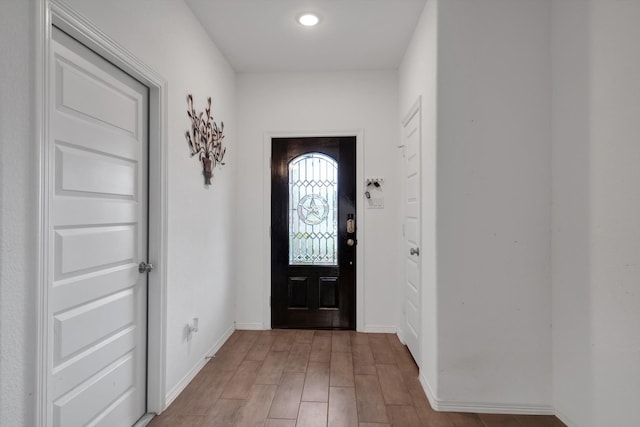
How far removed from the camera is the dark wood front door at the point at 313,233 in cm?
345

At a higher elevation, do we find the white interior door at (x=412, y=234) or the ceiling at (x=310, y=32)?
the ceiling at (x=310, y=32)

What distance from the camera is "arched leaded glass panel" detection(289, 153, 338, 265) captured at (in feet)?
11.4

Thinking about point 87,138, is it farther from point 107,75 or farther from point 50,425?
point 50,425

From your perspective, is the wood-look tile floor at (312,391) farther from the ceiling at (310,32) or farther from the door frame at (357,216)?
the ceiling at (310,32)

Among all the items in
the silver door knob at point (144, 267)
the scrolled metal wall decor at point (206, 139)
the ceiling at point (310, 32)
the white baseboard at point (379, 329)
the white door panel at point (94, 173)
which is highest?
the ceiling at point (310, 32)
